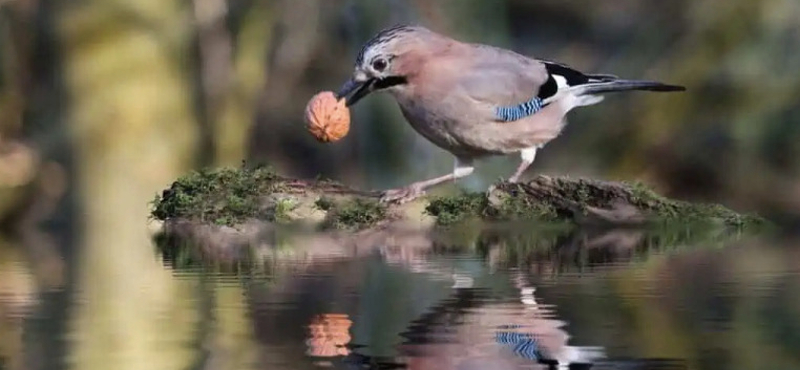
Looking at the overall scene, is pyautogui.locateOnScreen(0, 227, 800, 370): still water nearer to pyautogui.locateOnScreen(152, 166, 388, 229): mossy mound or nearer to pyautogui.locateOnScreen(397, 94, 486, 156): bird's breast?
pyautogui.locateOnScreen(152, 166, 388, 229): mossy mound

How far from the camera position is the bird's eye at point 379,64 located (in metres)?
3.27

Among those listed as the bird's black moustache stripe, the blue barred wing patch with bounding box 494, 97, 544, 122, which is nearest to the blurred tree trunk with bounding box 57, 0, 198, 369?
the bird's black moustache stripe

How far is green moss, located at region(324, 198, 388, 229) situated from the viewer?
10.7 ft

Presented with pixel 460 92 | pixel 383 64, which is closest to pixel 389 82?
pixel 383 64

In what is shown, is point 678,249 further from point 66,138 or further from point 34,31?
point 34,31

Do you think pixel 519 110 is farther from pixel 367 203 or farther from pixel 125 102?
pixel 125 102

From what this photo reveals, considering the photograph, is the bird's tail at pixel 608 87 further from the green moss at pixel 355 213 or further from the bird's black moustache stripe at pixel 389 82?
the green moss at pixel 355 213

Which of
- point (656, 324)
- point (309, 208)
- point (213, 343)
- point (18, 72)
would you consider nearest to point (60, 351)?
point (213, 343)

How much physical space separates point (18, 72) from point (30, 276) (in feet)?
7.06

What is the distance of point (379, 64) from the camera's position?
10.7 feet

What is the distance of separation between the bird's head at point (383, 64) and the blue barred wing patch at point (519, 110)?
0.24 metres

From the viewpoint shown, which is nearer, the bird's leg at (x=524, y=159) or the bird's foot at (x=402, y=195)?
the bird's foot at (x=402, y=195)

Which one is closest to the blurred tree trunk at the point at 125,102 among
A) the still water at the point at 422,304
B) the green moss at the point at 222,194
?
the green moss at the point at 222,194

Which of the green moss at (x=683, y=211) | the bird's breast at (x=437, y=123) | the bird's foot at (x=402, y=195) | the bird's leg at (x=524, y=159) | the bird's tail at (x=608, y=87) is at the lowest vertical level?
the green moss at (x=683, y=211)
